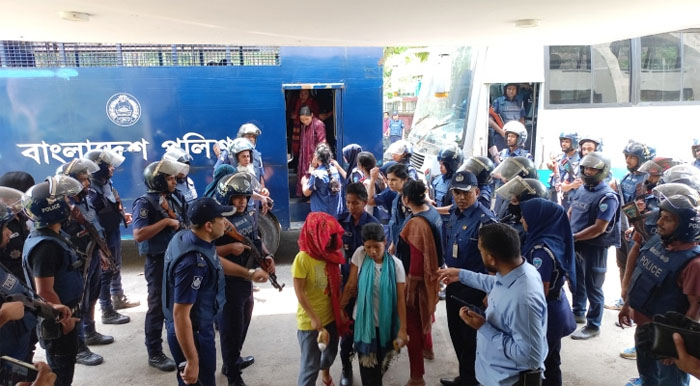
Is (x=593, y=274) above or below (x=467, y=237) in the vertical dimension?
below

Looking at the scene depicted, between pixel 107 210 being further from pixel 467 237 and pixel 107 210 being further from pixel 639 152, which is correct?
pixel 639 152

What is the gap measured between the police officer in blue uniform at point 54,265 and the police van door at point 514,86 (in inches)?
241

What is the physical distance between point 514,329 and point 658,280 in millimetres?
1160

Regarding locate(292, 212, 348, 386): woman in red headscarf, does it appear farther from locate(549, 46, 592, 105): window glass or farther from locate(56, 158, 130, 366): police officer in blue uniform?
locate(549, 46, 592, 105): window glass

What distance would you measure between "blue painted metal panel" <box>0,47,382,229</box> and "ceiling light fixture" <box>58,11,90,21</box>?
8.31 ft

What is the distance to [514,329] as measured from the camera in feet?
7.57

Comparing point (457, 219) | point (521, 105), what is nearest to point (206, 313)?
point (457, 219)

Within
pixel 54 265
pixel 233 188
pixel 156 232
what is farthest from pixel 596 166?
pixel 54 265

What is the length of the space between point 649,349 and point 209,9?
3407 millimetres

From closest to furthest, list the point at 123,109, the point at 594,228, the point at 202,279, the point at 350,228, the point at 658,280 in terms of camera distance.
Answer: the point at 202,279 → the point at 658,280 → the point at 350,228 → the point at 594,228 → the point at 123,109

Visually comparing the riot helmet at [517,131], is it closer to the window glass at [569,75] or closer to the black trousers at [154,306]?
the window glass at [569,75]

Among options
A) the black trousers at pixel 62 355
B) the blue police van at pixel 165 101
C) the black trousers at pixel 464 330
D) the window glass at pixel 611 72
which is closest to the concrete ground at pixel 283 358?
the black trousers at pixel 464 330

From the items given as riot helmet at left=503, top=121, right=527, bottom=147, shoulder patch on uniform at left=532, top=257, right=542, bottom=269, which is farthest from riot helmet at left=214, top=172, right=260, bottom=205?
riot helmet at left=503, top=121, right=527, bottom=147

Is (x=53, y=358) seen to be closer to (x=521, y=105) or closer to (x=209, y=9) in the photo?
(x=209, y=9)
